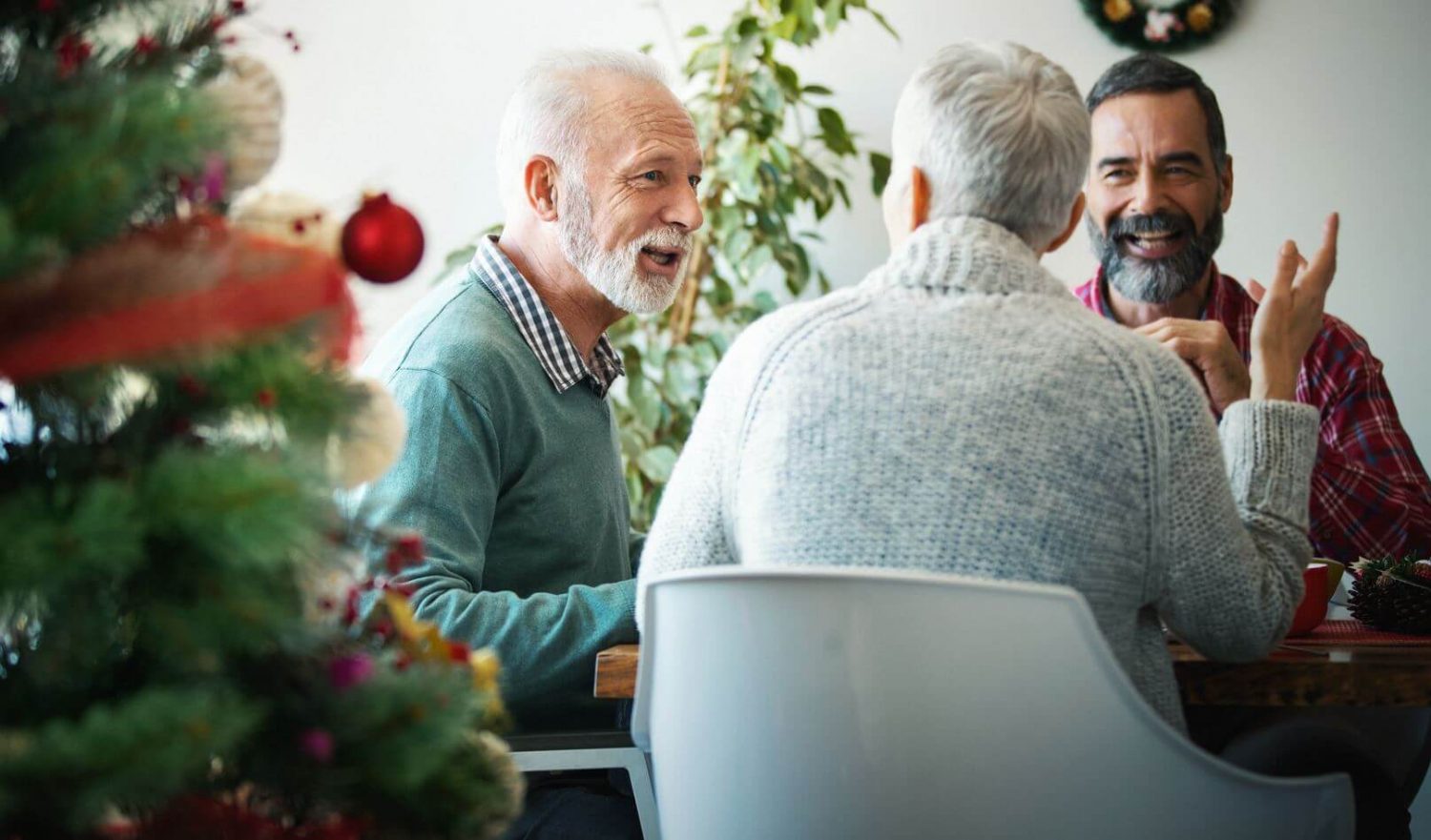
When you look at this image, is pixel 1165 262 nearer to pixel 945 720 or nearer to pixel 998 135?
pixel 998 135

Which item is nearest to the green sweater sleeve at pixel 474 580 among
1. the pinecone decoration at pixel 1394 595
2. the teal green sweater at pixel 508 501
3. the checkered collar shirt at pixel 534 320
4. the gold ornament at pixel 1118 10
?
the teal green sweater at pixel 508 501

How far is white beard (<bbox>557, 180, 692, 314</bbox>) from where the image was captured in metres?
1.99

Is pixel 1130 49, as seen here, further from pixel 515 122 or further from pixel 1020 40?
pixel 515 122

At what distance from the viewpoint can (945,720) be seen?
991 millimetres

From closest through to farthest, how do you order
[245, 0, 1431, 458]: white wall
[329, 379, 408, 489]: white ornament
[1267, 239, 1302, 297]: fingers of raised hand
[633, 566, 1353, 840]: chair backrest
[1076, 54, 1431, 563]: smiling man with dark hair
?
[329, 379, 408, 489]: white ornament
[633, 566, 1353, 840]: chair backrest
[1267, 239, 1302, 297]: fingers of raised hand
[1076, 54, 1431, 563]: smiling man with dark hair
[245, 0, 1431, 458]: white wall

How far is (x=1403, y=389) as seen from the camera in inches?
129

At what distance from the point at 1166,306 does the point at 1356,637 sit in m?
1.02

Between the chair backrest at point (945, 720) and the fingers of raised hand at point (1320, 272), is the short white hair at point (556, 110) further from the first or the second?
the chair backrest at point (945, 720)

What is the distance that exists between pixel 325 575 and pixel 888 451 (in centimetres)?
54

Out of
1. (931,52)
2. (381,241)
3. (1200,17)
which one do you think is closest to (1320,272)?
(381,241)

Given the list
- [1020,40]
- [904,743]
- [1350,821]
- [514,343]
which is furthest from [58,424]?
[1020,40]

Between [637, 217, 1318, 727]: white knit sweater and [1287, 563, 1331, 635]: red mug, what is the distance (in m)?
0.34

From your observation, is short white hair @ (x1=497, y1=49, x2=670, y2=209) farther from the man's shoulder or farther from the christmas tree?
the christmas tree

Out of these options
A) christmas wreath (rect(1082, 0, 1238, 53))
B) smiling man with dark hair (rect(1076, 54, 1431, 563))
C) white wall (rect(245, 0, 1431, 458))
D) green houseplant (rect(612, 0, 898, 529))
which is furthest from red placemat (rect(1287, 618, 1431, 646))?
christmas wreath (rect(1082, 0, 1238, 53))
